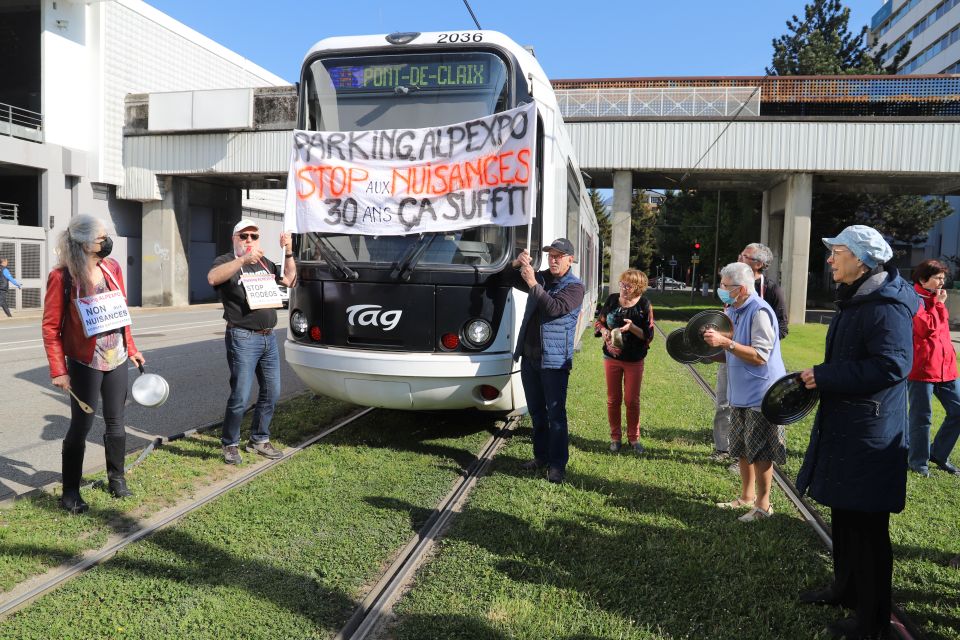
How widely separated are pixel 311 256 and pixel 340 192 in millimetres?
598

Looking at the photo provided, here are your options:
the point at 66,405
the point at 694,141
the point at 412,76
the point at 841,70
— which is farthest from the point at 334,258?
the point at 841,70

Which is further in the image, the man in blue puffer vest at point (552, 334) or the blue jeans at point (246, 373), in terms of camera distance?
the blue jeans at point (246, 373)

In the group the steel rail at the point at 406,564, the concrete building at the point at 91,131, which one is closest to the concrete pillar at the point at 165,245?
the concrete building at the point at 91,131

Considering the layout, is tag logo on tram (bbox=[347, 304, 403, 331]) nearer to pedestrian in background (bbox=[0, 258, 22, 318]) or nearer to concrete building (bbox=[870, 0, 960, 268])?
pedestrian in background (bbox=[0, 258, 22, 318])

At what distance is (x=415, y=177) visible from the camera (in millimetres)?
5801

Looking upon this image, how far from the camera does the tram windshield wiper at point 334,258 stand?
18.5 feet

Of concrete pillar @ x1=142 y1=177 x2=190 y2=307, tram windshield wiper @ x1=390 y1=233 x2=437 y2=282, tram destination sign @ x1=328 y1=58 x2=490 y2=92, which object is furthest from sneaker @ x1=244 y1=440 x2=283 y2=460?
concrete pillar @ x1=142 y1=177 x2=190 y2=307

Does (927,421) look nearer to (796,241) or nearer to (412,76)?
(412,76)

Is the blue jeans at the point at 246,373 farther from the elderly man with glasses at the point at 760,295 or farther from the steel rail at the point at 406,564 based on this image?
the elderly man with glasses at the point at 760,295

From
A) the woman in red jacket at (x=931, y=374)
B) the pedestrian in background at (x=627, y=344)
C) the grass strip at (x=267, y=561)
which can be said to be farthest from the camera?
the pedestrian in background at (x=627, y=344)

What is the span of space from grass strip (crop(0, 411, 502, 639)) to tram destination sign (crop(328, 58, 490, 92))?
314cm

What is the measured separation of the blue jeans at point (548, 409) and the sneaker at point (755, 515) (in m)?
1.31

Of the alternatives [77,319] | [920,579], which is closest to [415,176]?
[77,319]

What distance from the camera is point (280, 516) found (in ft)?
14.8
